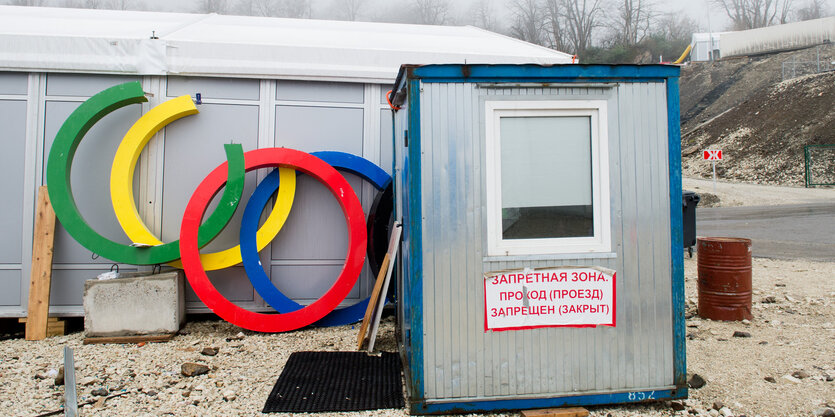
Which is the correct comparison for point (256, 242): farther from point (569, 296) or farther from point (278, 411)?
point (569, 296)

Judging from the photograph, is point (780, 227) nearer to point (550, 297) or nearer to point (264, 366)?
point (550, 297)

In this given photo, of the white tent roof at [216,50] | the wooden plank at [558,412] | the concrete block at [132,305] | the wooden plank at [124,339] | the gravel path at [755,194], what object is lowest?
the wooden plank at [558,412]

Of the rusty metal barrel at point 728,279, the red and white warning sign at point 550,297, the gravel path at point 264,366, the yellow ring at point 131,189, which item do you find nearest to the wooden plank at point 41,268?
the gravel path at point 264,366

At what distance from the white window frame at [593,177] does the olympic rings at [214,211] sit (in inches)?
90.8

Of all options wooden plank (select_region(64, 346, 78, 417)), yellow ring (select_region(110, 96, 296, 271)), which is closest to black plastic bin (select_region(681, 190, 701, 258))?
yellow ring (select_region(110, 96, 296, 271))

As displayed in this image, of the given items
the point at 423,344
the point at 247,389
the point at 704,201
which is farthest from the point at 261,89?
the point at 704,201

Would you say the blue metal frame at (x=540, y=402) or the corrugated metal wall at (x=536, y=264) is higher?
the corrugated metal wall at (x=536, y=264)

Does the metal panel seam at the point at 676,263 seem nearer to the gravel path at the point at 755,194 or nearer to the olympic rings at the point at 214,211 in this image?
the olympic rings at the point at 214,211

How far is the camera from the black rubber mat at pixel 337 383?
150 inches

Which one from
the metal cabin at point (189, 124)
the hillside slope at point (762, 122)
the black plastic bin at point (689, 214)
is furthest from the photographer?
the hillside slope at point (762, 122)

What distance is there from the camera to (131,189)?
18.4 ft

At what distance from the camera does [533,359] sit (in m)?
Result: 3.68

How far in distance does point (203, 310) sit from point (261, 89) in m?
2.61

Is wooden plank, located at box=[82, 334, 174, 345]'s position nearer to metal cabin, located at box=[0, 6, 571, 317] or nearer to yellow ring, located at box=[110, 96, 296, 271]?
metal cabin, located at box=[0, 6, 571, 317]
